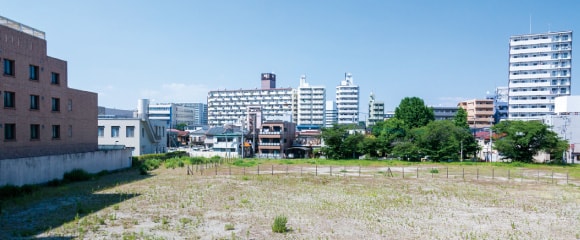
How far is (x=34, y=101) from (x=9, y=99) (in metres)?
2.67

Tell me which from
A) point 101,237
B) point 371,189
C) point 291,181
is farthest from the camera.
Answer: point 291,181

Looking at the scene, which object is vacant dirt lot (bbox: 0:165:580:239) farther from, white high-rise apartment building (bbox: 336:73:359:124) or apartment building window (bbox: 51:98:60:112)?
white high-rise apartment building (bbox: 336:73:359:124)

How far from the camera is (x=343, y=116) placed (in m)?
129

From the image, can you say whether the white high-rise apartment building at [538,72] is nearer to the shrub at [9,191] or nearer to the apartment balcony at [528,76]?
the apartment balcony at [528,76]

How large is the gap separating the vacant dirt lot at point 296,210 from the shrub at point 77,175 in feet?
6.54

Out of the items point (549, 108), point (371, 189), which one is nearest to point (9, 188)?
point (371, 189)

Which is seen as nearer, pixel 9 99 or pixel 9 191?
pixel 9 191

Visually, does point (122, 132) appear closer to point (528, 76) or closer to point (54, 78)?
point (54, 78)

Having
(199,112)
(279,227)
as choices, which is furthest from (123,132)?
(199,112)

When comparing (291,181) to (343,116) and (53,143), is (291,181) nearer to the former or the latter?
(53,143)

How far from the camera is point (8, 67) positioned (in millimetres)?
26922

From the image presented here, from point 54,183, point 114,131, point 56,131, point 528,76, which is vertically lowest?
point 54,183

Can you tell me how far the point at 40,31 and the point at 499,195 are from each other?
1368 inches

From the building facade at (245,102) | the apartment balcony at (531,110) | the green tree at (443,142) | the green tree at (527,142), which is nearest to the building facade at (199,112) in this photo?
the building facade at (245,102)
